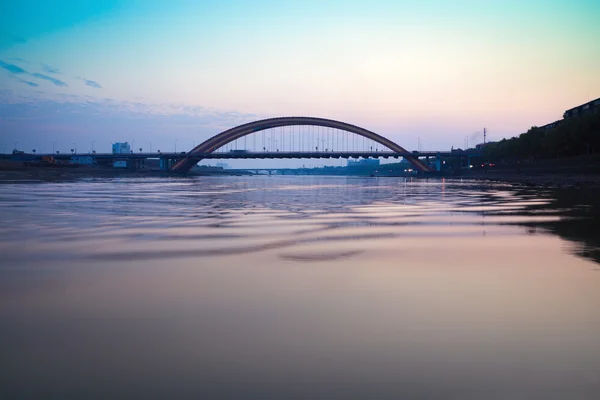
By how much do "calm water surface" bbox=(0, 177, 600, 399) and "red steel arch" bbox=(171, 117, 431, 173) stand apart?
9573cm

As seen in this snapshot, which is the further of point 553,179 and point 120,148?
point 120,148

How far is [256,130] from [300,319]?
354 ft

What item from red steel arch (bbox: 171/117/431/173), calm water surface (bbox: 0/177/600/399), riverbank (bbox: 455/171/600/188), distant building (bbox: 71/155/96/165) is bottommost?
calm water surface (bbox: 0/177/600/399)

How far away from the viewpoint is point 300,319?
15.2ft

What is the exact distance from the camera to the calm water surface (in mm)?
3303

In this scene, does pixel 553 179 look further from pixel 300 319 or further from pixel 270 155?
pixel 270 155

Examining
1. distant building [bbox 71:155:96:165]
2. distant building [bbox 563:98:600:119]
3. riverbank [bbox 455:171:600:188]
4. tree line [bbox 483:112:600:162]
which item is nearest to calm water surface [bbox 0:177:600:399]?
riverbank [bbox 455:171:600:188]

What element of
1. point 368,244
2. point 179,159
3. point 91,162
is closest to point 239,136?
point 179,159

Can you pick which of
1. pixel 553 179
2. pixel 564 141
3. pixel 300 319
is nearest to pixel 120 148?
pixel 564 141

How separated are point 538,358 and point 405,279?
2.68 metres

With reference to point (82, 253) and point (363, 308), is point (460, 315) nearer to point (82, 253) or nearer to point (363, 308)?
point (363, 308)

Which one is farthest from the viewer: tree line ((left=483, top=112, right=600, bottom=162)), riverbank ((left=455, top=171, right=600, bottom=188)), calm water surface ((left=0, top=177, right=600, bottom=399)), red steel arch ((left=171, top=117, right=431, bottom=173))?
red steel arch ((left=171, top=117, right=431, bottom=173))

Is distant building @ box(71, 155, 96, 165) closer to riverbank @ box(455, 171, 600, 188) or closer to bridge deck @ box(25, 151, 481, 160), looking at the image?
bridge deck @ box(25, 151, 481, 160)

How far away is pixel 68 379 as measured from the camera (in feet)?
10.8
